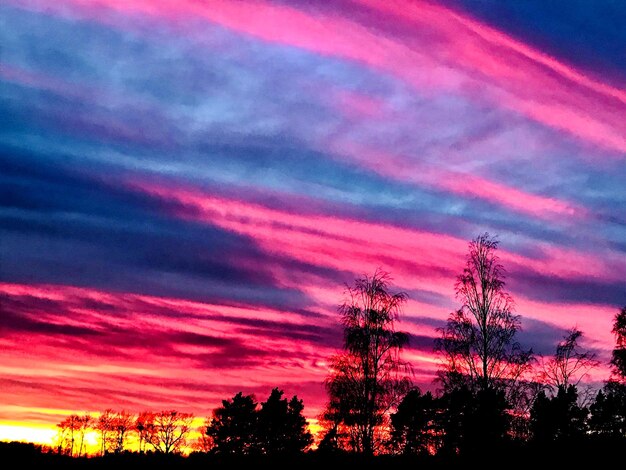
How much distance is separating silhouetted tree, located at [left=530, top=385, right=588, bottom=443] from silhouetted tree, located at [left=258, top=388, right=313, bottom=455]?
21.4 m

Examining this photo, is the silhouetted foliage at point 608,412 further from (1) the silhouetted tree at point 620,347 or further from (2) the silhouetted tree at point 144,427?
(2) the silhouetted tree at point 144,427

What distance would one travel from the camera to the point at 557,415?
36312 mm

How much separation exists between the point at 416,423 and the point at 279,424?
15528 mm

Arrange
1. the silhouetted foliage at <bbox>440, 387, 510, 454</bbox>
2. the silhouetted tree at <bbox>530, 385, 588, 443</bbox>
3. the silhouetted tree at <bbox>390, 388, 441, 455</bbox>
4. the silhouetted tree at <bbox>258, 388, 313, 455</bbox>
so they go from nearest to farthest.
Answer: the silhouetted foliage at <bbox>440, 387, 510, 454</bbox> → the silhouetted tree at <bbox>530, 385, 588, 443</bbox> → the silhouetted tree at <bbox>390, 388, 441, 455</bbox> → the silhouetted tree at <bbox>258, 388, 313, 455</bbox>

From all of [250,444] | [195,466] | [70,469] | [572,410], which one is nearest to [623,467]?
[195,466]

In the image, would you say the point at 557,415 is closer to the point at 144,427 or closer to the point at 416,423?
the point at 416,423

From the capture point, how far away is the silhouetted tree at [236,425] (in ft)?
170

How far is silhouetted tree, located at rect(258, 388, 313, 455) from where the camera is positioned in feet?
166


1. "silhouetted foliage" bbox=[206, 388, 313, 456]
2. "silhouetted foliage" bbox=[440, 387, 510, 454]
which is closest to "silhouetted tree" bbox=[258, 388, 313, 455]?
"silhouetted foliage" bbox=[206, 388, 313, 456]

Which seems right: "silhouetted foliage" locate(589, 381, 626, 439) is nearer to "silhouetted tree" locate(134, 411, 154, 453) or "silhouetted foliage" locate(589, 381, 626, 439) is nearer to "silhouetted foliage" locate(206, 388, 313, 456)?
"silhouetted foliage" locate(206, 388, 313, 456)

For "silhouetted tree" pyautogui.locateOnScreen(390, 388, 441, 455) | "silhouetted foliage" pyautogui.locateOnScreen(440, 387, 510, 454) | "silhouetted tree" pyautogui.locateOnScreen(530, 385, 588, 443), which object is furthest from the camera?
"silhouetted tree" pyautogui.locateOnScreen(390, 388, 441, 455)

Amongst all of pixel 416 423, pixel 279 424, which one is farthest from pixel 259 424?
pixel 416 423

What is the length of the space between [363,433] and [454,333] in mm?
8091

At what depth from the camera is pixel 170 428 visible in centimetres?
8869
